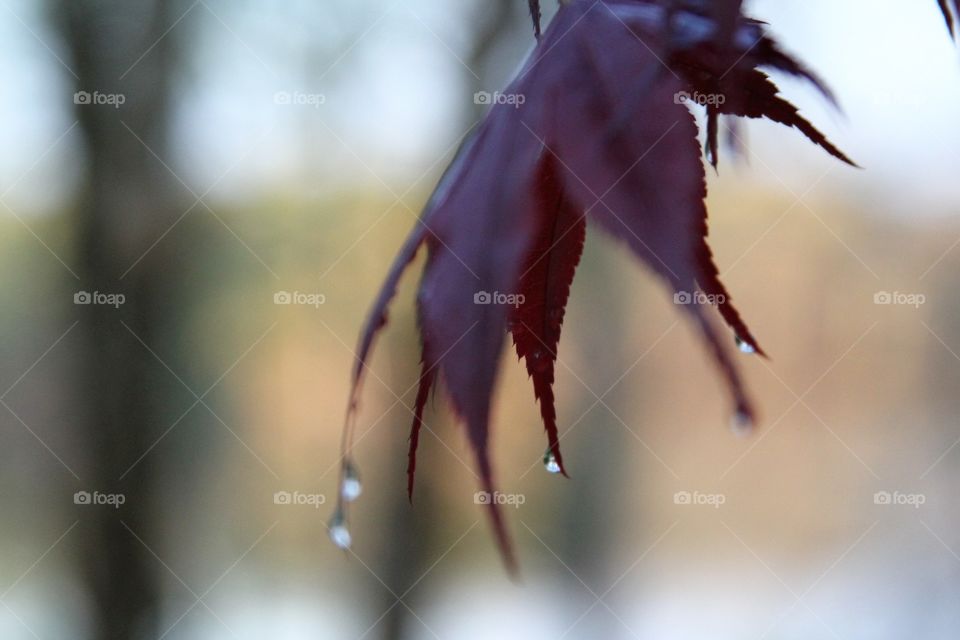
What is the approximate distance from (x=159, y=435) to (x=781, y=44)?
1715mm

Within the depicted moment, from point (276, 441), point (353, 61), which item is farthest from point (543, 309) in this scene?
point (276, 441)

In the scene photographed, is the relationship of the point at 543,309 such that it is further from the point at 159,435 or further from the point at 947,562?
the point at 947,562
